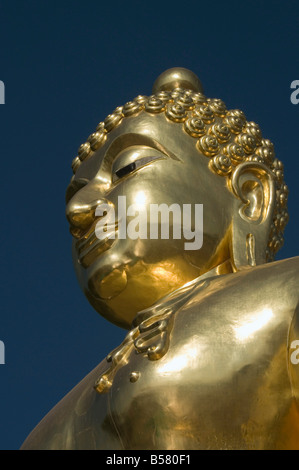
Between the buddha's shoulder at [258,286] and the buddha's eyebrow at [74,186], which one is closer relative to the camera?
the buddha's shoulder at [258,286]

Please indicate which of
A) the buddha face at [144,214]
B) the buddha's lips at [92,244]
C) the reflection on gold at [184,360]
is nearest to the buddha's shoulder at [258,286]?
the reflection on gold at [184,360]

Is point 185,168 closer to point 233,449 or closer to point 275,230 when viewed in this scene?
point 275,230

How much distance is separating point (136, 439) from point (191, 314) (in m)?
0.72

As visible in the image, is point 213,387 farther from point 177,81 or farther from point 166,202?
point 177,81

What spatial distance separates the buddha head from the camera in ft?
20.1

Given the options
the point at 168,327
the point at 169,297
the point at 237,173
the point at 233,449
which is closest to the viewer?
the point at 233,449

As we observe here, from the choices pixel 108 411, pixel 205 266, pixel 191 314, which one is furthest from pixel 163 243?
pixel 108 411

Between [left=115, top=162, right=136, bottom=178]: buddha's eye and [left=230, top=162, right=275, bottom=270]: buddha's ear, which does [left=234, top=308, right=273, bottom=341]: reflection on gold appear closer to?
[left=230, top=162, right=275, bottom=270]: buddha's ear

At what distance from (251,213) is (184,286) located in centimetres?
66

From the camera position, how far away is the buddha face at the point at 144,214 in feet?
20.1

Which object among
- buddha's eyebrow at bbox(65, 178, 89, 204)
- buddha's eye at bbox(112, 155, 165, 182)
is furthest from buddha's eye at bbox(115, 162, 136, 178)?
buddha's eyebrow at bbox(65, 178, 89, 204)

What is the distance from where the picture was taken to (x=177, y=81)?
720 centimetres

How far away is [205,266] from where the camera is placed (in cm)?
618

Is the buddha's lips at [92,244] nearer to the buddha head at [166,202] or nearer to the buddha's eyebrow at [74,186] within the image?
the buddha head at [166,202]
